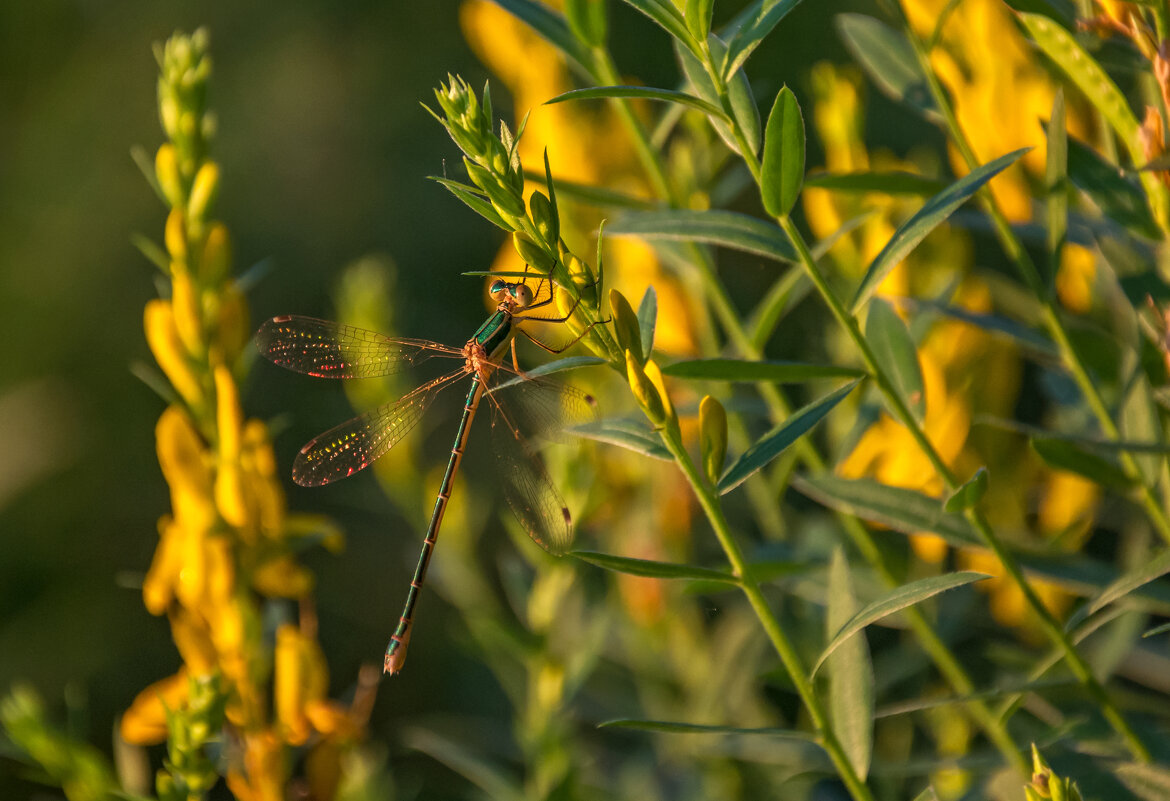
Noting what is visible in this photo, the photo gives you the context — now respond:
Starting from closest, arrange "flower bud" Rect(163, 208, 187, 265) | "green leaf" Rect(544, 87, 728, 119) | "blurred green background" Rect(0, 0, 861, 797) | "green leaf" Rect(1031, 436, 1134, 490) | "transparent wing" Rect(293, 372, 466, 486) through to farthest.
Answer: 1. "green leaf" Rect(544, 87, 728, 119)
2. "green leaf" Rect(1031, 436, 1134, 490)
3. "flower bud" Rect(163, 208, 187, 265)
4. "transparent wing" Rect(293, 372, 466, 486)
5. "blurred green background" Rect(0, 0, 861, 797)

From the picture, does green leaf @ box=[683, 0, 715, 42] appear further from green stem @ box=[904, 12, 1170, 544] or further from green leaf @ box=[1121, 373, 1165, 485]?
green leaf @ box=[1121, 373, 1165, 485]

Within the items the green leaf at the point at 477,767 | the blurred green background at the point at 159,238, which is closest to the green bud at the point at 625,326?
the green leaf at the point at 477,767

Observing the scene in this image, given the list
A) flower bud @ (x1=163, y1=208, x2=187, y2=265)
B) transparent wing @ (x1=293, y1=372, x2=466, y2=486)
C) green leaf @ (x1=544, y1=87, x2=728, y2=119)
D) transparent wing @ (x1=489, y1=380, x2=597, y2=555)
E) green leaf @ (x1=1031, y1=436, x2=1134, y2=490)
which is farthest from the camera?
→ transparent wing @ (x1=293, y1=372, x2=466, y2=486)

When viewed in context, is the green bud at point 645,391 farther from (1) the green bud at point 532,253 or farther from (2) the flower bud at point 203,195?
(2) the flower bud at point 203,195

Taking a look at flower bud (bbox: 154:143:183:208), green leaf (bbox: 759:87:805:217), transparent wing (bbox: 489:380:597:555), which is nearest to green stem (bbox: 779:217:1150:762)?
green leaf (bbox: 759:87:805:217)

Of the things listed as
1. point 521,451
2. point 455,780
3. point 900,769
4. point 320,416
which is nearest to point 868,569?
point 900,769

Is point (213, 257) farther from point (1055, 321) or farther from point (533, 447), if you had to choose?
point (1055, 321)

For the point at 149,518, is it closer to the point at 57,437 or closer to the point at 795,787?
the point at 57,437
